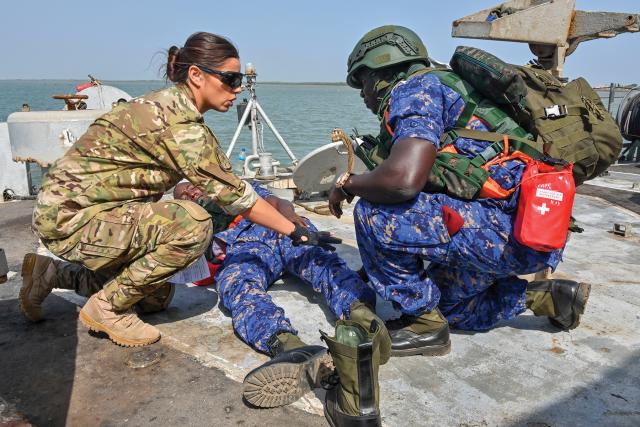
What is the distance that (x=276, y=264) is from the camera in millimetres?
3043

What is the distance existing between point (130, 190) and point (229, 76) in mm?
681

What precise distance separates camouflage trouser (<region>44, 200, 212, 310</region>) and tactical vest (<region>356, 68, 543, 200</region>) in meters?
0.96

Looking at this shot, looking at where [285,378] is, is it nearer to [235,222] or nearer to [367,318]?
[367,318]

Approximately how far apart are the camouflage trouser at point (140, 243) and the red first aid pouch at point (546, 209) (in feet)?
4.40

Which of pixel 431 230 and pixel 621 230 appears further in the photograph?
pixel 621 230

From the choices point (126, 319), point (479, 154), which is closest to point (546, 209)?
point (479, 154)

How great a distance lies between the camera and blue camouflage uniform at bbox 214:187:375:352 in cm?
238

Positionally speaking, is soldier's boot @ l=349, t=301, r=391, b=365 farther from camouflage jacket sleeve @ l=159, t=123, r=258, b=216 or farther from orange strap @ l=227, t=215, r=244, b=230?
orange strap @ l=227, t=215, r=244, b=230

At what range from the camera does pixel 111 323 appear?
7.68 ft

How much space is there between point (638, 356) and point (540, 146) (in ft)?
3.41

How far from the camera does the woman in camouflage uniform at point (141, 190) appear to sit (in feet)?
7.31

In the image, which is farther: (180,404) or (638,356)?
(638,356)

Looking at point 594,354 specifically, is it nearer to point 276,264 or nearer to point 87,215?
point 276,264

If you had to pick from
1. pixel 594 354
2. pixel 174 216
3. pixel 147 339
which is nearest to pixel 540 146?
pixel 594 354
